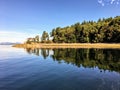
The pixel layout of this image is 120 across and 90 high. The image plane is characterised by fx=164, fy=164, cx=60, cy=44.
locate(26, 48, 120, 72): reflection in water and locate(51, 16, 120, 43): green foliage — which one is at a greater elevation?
locate(51, 16, 120, 43): green foliage

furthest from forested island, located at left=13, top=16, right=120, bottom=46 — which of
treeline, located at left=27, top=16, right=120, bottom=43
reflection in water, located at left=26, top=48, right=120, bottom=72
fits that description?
reflection in water, located at left=26, top=48, right=120, bottom=72

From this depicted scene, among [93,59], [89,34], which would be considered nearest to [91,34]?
[89,34]

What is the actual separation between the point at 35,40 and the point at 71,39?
4055 centimetres

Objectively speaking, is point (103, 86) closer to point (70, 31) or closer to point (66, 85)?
point (66, 85)

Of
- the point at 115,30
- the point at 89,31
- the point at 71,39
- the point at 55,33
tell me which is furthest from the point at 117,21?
the point at 55,33

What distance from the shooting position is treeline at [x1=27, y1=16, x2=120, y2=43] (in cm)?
11861

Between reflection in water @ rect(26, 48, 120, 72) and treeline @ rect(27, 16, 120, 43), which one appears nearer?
reflection in water @ rect(26, 48, 120, 72)

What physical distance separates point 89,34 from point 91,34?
72.6 inches

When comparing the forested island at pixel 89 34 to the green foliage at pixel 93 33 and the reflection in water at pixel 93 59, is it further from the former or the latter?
the reflection in water at pixel 93 59

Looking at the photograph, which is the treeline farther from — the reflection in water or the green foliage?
the reflection in water

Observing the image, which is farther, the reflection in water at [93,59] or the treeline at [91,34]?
the treeline at [91,34]

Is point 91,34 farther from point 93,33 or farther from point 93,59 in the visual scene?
point 93,59

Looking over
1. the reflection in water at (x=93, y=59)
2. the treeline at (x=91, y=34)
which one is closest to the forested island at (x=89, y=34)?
the treeline at (x=91, y=34)

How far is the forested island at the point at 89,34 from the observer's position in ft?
390
